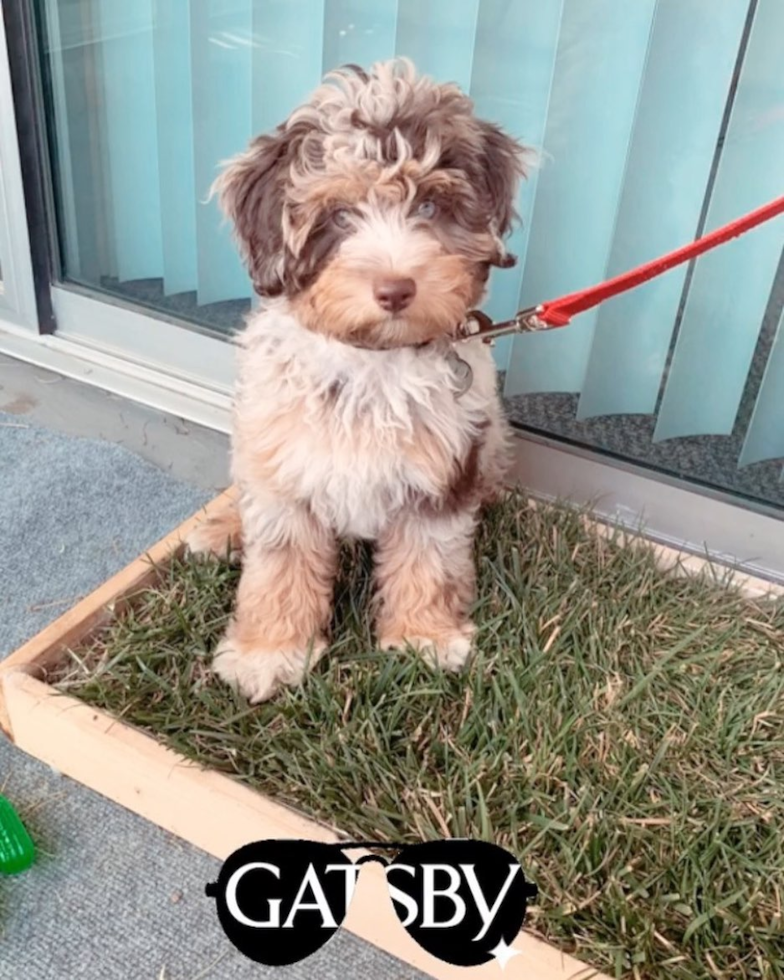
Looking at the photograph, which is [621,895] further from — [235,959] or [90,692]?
[90,692]

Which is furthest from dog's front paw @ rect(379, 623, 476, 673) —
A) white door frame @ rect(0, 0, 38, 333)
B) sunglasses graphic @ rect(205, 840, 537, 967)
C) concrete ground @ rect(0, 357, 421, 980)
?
white door frame @ rect(0, 0, 38, 333)

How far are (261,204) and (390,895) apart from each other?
3.40 feet

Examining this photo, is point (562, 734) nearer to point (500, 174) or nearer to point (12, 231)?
point (500, 174)

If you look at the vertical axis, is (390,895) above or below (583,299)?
below

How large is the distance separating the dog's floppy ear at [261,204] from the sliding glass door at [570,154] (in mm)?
749

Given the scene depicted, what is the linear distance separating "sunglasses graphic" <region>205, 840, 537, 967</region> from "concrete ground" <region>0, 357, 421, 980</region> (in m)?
0.04

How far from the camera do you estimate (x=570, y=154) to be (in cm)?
221

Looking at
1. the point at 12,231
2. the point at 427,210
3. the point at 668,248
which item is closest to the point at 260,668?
the point at 427,210

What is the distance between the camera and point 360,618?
1969 mm

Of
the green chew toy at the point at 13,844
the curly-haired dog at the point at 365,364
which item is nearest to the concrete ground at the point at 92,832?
the green chew toy at the point at 13,844

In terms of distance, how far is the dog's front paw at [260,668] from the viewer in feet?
5.74

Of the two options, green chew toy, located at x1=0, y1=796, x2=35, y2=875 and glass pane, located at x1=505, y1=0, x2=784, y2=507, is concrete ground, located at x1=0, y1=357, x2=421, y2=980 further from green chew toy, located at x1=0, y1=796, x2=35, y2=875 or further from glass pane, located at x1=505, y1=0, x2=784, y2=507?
glass pane, located at x1=505, y1=0, x2=784, y2=507

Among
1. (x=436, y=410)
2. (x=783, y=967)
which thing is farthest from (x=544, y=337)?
(x=783, y=967)

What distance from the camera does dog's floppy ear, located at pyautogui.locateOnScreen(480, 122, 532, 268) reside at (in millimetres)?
1545
